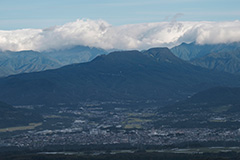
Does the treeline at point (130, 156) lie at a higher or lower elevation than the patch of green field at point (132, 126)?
higher

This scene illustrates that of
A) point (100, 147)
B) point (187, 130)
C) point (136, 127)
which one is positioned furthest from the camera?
point (136, 127)

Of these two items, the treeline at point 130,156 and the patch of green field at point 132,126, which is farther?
the patch of green field at point 132,126

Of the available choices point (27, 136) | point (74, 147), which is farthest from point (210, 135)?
point (27, 136)

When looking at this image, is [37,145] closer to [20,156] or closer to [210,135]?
[20,156]

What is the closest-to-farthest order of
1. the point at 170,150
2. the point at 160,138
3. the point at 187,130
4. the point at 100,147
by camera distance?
the point at 170,150 → the point at 100,147 → the point at 160,138 → the point at 187,130

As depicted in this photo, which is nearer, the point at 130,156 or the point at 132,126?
the point at 130,156

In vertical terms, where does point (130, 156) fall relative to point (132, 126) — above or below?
above

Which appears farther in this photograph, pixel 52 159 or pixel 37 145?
pixel 37 145

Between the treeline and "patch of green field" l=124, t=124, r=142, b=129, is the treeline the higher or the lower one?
the higher one

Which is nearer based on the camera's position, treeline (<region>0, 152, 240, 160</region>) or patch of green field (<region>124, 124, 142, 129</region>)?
treeline (<region>0, 152, 240, 160</region>)

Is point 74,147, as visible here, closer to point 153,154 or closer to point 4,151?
point 4,151
